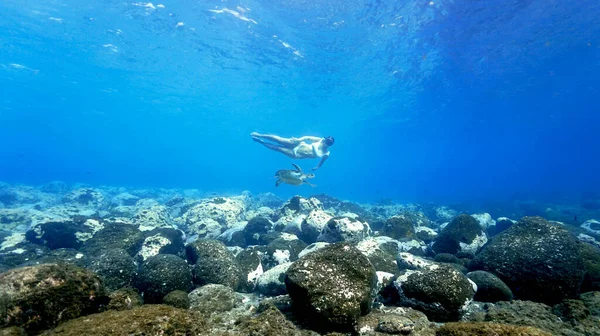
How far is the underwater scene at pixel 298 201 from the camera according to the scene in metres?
3.57

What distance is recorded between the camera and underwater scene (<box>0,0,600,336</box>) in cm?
357

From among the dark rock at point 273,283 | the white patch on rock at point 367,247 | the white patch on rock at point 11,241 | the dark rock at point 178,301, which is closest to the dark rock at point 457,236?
the white patch on rock at point 367,247

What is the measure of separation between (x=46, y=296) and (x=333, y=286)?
360 cm

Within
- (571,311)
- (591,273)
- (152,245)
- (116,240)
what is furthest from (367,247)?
(116,240)

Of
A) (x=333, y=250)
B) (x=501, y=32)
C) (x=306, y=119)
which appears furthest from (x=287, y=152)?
(x=306, y=119)

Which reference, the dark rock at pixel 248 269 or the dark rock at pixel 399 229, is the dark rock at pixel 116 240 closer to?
the dark rock at pixel 248 269

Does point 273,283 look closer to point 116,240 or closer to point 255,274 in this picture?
point 255,274

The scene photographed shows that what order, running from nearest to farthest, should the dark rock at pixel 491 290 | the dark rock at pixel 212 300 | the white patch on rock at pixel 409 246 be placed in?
the dark rock at pixel 212 300, the dark rock at pixel 491 290, the white patch on rock at pixel 409 246

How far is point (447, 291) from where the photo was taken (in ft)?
13.3

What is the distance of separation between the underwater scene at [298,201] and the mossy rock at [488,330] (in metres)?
0.02

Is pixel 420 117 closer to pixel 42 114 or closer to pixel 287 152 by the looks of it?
pixel 287 152

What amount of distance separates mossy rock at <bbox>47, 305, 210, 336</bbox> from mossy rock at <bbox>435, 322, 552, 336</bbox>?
2631mm

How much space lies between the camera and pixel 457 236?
27.4 feet

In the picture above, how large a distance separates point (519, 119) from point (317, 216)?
68.8 metres
